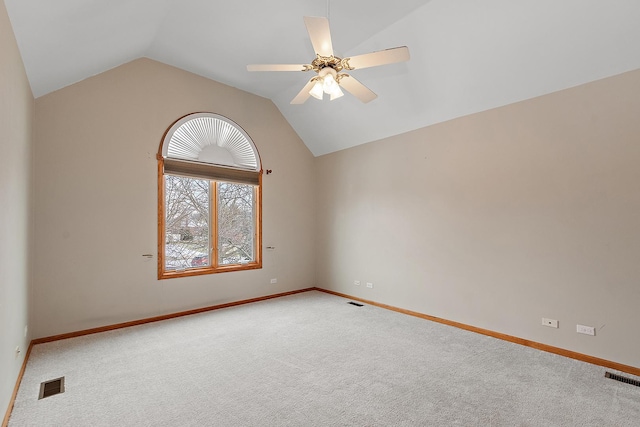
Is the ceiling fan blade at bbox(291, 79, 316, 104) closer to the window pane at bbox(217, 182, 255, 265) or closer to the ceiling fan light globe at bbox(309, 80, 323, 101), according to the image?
the ceiling fan light globe at bbox(309, 80, 323, 101)

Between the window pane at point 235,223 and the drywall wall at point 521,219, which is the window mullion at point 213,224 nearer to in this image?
the window pane at point 235,223

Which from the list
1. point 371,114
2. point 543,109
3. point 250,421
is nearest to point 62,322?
point 250,421

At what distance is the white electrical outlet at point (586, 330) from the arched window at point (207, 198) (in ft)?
14.0

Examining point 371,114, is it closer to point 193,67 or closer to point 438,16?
point 438,16

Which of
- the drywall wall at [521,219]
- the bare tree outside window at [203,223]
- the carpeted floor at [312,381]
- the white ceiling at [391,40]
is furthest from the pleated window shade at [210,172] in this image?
the carpeted floor at [312,381]

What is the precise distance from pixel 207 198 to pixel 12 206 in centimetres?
257

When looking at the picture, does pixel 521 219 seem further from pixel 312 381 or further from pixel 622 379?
pixel 312 381

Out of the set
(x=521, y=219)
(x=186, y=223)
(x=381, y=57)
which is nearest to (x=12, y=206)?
(x=186, y=223)

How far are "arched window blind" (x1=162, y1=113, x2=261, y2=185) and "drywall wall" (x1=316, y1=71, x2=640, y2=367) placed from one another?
2020 mm

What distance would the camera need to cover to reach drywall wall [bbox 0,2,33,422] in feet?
6.80

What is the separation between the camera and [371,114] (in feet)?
15.5

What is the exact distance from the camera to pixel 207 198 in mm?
4922

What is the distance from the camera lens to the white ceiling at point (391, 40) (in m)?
2.63

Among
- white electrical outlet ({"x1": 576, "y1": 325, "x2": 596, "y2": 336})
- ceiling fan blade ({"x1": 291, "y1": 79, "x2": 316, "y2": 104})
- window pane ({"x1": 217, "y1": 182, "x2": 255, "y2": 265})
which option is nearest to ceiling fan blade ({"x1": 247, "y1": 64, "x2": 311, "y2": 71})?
ceiling fan blade ({"x1": 291, "y1": 79, "x2": 316, "y2": 104})
